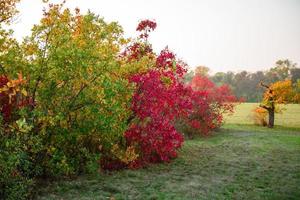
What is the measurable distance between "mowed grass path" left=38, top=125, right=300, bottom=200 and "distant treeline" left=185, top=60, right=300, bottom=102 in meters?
80.4

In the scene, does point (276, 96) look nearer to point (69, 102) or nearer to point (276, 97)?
point (276, 97)

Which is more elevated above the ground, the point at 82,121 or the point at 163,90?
the point at 163,90

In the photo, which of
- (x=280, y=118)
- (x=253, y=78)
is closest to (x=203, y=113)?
(x=280, y=118)

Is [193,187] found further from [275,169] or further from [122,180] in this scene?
[275,169]

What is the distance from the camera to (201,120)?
92.0 feet

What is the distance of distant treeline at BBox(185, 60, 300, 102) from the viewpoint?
102375mm

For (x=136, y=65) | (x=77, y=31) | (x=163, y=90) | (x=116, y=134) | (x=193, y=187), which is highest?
(x=77, y=31)

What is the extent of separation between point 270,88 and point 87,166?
3203 centimetres

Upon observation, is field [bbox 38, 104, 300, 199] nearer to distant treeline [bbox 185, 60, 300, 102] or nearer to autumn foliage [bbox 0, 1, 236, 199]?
autumn foliage [bbox 0, 1, 236, 199]

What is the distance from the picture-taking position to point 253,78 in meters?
107

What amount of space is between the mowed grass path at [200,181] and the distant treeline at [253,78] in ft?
264

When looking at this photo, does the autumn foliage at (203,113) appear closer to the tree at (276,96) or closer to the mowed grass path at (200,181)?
the tree at (276,96)

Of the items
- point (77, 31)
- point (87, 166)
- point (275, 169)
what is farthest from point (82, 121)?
point (275, 169)

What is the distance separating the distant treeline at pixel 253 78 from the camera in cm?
10238
